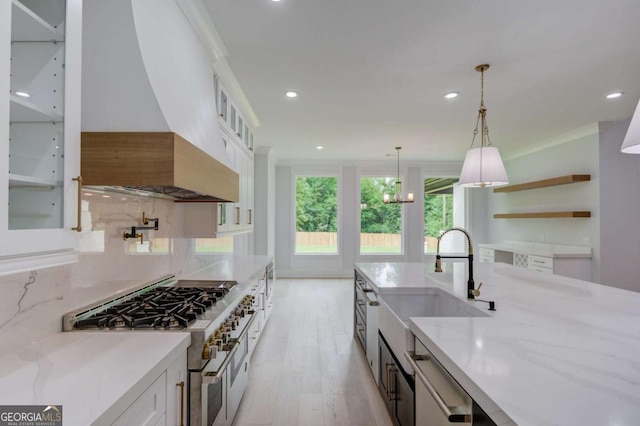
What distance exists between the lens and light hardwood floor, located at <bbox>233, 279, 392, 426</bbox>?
2.25 m

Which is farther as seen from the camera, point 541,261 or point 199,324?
point 541,261

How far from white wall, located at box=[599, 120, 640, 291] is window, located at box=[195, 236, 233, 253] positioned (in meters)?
5.19

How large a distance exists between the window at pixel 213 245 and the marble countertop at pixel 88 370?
1.75m

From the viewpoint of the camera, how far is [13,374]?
1021 millimetres

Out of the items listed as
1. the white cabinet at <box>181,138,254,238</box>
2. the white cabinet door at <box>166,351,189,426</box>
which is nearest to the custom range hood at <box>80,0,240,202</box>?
the white cabinet door at <box>166,351,189,426</box>

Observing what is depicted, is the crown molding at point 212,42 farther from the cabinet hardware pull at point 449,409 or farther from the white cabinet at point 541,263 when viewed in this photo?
the white cabinet at point 541,263

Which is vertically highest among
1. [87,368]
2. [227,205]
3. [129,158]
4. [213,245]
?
[129,158]

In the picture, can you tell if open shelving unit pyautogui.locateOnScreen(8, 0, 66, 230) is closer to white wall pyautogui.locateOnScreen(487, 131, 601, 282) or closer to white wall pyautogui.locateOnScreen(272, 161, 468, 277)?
white wall pyautogui.locateOnScreen(487, 131, 601, 282)

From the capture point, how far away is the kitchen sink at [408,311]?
163 cm

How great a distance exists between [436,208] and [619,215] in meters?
3.45

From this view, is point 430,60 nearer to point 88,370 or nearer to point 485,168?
point 485,168

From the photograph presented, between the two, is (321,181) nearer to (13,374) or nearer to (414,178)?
(414,178)

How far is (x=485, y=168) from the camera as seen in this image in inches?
107

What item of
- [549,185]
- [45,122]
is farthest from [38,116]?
[549,185]
